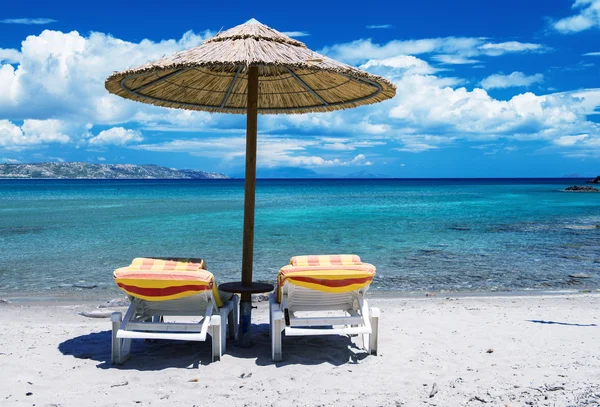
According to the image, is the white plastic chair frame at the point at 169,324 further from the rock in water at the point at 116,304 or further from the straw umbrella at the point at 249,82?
the rock in water at the point at 116,304

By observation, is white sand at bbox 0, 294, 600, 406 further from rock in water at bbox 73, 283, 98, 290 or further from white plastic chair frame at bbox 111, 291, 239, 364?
rock in water at bbox 73, 283, 98, 290

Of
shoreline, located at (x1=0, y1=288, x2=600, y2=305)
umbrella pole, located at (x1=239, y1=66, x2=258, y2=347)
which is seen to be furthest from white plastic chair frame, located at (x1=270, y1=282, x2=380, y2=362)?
shoreline, located at (x1=0, y1=288, x2=600, y2=305)

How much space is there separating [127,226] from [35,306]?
14.7 meters

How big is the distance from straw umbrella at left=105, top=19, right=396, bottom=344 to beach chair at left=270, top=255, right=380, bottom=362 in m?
0.51

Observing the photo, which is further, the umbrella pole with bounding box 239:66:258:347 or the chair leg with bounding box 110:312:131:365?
the umbrella pole with bounding box 239:66:258:347

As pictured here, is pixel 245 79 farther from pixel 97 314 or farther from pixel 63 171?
pixel 63 171

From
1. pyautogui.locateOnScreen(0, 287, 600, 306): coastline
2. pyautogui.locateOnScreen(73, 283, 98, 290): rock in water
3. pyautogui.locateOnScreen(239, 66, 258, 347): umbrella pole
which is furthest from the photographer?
pyautogui.locateOnScreen(73, 283, 98, 290): rock in water

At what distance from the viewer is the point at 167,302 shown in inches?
189

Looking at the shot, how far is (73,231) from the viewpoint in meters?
A: 20.1

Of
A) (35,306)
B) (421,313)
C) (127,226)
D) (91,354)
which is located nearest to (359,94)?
(421,313)

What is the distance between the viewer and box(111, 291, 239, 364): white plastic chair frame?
177 inches

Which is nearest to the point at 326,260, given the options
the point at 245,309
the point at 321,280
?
the point at 321,280

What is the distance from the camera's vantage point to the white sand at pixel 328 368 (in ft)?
12.8

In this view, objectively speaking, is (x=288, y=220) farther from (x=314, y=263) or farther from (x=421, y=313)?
(x=314, y=263)
